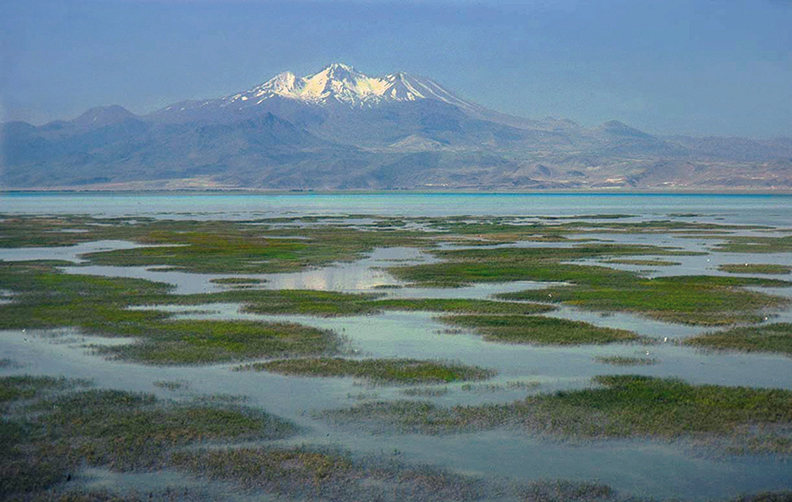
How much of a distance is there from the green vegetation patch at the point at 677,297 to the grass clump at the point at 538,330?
141 inches

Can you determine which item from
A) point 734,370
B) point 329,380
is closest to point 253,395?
point 329,380

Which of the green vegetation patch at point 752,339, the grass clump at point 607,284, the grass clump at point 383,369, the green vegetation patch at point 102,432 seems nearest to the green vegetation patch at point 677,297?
the grass clump at point 607,284

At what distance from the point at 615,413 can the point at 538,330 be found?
9208 millimetres

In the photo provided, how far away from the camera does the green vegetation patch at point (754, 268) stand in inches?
1769

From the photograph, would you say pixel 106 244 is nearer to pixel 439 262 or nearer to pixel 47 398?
pixel 439 262

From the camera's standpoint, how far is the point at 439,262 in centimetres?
5034

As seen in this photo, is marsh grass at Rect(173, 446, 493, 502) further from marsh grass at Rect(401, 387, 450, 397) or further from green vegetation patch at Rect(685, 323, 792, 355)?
green vegetation patch at Rect(685, 323, 792, 355)

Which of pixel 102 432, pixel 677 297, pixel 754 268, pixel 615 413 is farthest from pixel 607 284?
pixel 102 432

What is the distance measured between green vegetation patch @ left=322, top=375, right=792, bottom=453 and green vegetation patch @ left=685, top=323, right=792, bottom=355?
513 cm

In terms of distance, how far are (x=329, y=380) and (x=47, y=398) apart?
651 cm

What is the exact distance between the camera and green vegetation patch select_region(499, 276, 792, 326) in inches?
1232

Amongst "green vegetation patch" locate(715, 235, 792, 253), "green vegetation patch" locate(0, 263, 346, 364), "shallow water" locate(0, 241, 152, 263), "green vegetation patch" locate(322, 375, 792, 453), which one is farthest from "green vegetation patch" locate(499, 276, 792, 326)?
"shallow water" locate(0, 241, 152, 263)

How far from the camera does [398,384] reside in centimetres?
2153

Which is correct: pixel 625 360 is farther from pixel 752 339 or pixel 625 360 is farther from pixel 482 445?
pixel 482 445
